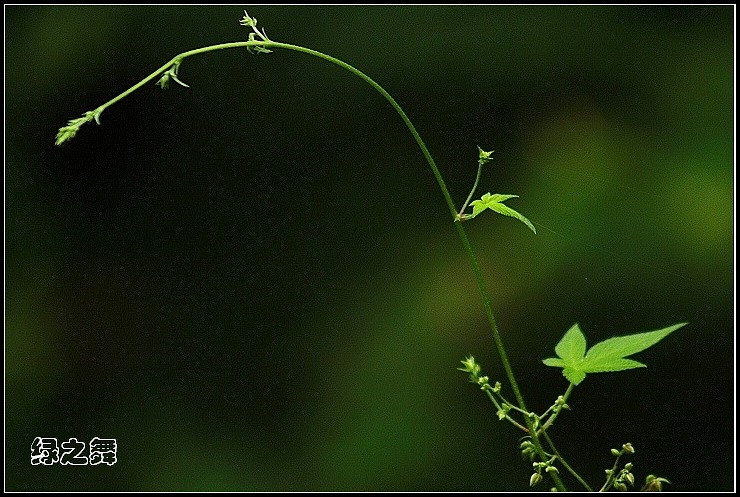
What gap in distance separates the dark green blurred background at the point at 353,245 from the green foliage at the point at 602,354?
5.97 feet

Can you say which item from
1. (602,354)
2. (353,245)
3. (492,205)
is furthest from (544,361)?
(353,245)

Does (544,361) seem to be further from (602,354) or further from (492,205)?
(492,205)

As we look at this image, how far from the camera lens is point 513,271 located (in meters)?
3.18

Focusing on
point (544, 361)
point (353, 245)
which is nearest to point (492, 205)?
point (544, 361)

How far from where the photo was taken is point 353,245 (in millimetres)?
3398

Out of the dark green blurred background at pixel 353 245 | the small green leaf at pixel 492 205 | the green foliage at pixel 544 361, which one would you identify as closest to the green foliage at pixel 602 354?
the green foliage at pixel 544 361

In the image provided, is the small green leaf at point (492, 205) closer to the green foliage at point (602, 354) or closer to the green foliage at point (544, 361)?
the green foliage at point (544, 361)

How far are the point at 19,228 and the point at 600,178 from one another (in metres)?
2.54

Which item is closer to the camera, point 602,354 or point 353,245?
point 602,354

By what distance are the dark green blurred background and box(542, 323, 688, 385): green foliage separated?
1820mm

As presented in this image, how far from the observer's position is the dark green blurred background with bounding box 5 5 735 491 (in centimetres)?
307

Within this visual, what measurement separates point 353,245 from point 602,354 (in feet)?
7.24

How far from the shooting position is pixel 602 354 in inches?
48.8

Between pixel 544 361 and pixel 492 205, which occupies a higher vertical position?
pixel 492 205
